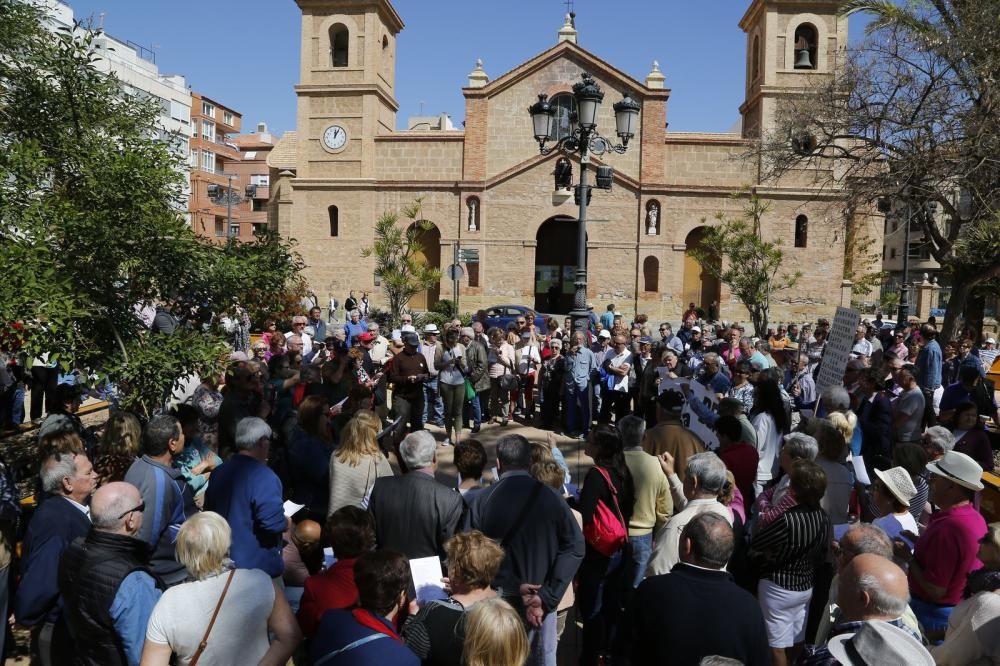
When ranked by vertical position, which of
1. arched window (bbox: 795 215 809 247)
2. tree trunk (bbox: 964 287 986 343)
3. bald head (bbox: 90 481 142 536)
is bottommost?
bald head (bbox: 90 481 142 536)

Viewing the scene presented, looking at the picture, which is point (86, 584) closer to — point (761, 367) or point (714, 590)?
point (714, 590)

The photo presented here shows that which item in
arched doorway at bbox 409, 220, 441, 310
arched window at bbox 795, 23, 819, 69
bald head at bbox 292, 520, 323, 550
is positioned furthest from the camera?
arched doorway at bbox 409, 220, 441, 310

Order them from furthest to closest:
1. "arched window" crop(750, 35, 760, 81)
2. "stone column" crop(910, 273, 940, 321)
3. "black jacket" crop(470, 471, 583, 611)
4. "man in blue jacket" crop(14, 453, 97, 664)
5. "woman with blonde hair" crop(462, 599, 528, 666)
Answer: "stone column" crop(910, 273, 940, 321), "arched window" crop(750, 35, 760, 81), "black jacket" crop(470, 471, 583, 611), "man in blue jacket" crop(14, 453, 97, 664), "woman with blonde hair" crop(462, 599, 528, 666)

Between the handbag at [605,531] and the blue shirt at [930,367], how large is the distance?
8.13 m

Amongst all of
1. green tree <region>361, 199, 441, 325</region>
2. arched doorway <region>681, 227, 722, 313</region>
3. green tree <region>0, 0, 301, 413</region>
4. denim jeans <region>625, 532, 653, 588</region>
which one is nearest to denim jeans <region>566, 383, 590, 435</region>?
green tree <region>0, 0, 301, 413</region>

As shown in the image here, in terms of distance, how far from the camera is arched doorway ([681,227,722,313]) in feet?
112

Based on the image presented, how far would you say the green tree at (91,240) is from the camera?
5.12 meters

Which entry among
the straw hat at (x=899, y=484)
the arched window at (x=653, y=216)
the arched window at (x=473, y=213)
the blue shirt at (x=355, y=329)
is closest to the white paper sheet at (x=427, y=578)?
the straw hat at (x=899, y=484)

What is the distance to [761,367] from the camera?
32.3 feet

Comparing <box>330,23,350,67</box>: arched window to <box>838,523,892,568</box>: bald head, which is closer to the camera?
<box>838,523,892,568</box>: bald head

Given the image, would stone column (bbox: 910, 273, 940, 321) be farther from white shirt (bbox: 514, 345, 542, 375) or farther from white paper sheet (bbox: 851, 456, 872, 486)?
white paper sheet (bbox: 851, 456, 872, 486)

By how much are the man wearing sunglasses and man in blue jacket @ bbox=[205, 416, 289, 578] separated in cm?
91

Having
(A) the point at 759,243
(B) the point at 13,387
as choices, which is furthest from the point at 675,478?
(A) the point at 759,243

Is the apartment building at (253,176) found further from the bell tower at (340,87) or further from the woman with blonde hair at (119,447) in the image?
the woman with blonde hair at (119,447)
